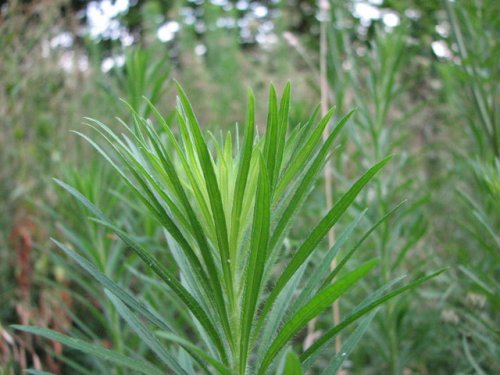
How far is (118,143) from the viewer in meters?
0.66

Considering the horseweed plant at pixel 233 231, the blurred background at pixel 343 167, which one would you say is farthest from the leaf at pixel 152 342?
the blurred background at pixel 343 167

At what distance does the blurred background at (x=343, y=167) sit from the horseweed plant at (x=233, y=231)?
0.43 m

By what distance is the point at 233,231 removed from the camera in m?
0.73

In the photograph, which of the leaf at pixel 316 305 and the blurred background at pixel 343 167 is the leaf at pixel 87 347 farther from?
the blurred background at pixel 343 167

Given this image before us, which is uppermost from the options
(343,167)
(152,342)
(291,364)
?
(343,167)

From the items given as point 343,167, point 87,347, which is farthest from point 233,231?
point 343,167

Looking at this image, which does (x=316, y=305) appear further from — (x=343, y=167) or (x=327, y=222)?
(x=343, y=167)

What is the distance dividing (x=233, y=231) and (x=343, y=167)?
5.18 ft

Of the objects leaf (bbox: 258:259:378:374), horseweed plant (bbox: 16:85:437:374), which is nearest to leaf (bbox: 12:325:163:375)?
horseweed plant (bbox: 16:85:437:374)

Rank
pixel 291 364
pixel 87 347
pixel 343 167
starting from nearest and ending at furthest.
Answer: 1. pixel 291 364
2. pixel 87 347
3. pixel 343 167

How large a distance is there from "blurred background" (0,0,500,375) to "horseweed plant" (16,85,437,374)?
43 cm

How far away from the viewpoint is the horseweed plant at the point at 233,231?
65 cm

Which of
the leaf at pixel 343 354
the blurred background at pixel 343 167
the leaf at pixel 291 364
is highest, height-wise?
the blurred background at pixel 343 167

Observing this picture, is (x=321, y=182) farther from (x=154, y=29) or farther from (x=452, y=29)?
(x=154, y=29)
